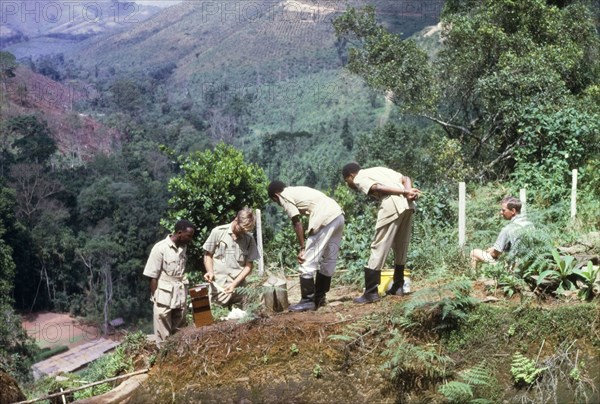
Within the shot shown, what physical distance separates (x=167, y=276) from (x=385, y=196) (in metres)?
2.03

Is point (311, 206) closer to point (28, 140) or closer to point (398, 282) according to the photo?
point (398, 282)

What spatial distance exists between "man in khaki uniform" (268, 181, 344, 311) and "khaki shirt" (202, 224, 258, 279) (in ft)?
1.87

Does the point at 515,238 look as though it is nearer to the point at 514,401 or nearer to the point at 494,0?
the point at 514,401

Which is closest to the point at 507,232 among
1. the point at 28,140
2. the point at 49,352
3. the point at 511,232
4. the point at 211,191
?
the point at 511,232

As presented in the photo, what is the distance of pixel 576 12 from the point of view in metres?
14.6

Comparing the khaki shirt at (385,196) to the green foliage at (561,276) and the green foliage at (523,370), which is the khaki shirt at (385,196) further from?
the green foliage at (523,370)

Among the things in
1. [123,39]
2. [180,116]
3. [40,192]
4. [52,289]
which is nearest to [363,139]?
[52,289]

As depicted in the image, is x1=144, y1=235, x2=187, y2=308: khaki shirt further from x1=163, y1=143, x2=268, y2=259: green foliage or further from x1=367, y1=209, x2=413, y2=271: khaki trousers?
x1=163, y1=143, x2=268, y2=259: green foliage

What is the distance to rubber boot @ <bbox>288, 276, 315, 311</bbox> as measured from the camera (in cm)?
538

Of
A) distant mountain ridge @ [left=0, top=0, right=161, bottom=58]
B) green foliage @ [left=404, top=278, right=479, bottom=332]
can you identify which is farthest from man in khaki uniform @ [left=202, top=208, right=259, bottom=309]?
distant mountain ridge @ [left=0, top=0, right=161, bottom=58]

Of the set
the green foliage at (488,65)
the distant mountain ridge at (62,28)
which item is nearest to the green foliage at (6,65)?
the distant mountain ridge at (62,28)

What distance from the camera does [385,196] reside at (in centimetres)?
525

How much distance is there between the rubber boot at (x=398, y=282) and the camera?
549 centimetres

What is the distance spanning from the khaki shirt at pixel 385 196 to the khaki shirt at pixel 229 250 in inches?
46.1
